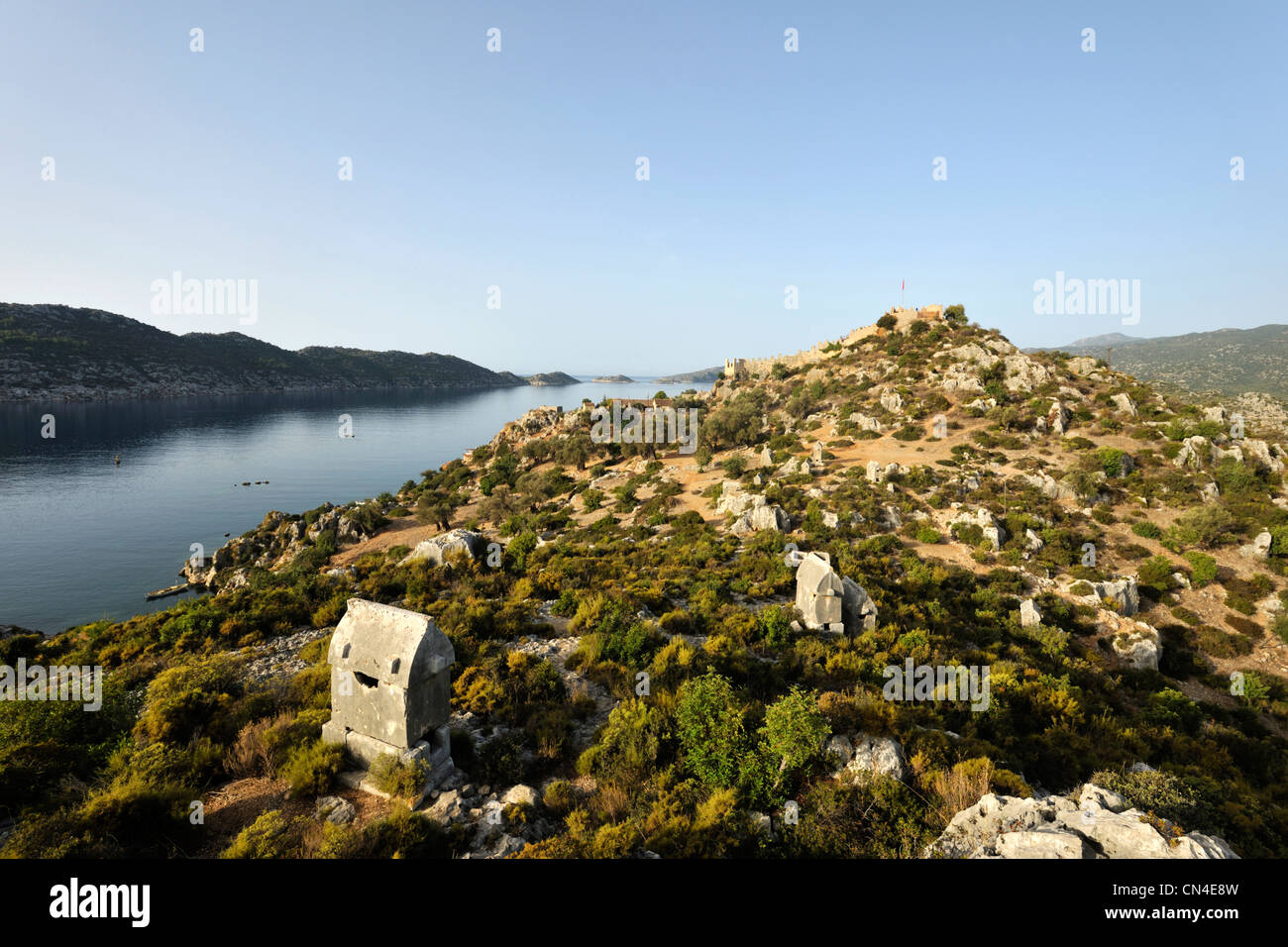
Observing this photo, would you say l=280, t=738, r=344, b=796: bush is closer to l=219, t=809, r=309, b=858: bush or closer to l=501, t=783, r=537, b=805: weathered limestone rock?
l=219, t=809, r=309, b=858: bush

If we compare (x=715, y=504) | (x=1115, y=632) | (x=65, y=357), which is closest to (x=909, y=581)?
(x=1115, y=632)

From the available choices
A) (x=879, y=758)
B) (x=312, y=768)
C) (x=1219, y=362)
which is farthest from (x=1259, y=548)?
(x=1219, y=362)

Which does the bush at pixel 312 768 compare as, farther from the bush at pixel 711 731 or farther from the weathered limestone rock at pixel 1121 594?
the weathered limestone rock at pixel 1121 594

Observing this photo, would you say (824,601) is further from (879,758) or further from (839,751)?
(879,758)

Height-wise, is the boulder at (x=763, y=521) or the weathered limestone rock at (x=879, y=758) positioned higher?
the boulder at (x=763, y=521)

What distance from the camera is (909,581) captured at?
21016mm

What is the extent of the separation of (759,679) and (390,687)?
8.24m

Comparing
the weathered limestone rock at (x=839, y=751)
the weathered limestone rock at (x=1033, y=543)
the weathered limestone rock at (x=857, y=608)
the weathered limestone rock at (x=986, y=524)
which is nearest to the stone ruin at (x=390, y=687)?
the weathered limestone rock at (x=839, y=751)

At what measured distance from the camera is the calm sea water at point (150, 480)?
3966 centimetres

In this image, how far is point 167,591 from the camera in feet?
125

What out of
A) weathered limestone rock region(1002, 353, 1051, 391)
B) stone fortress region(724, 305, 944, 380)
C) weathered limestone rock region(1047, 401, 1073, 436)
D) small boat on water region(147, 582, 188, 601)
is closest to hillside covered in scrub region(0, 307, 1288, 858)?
small boat on water region(147, 582, 188, 601)

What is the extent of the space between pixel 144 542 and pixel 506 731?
58695 millimetres

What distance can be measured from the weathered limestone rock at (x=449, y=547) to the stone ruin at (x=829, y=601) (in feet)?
48.5
